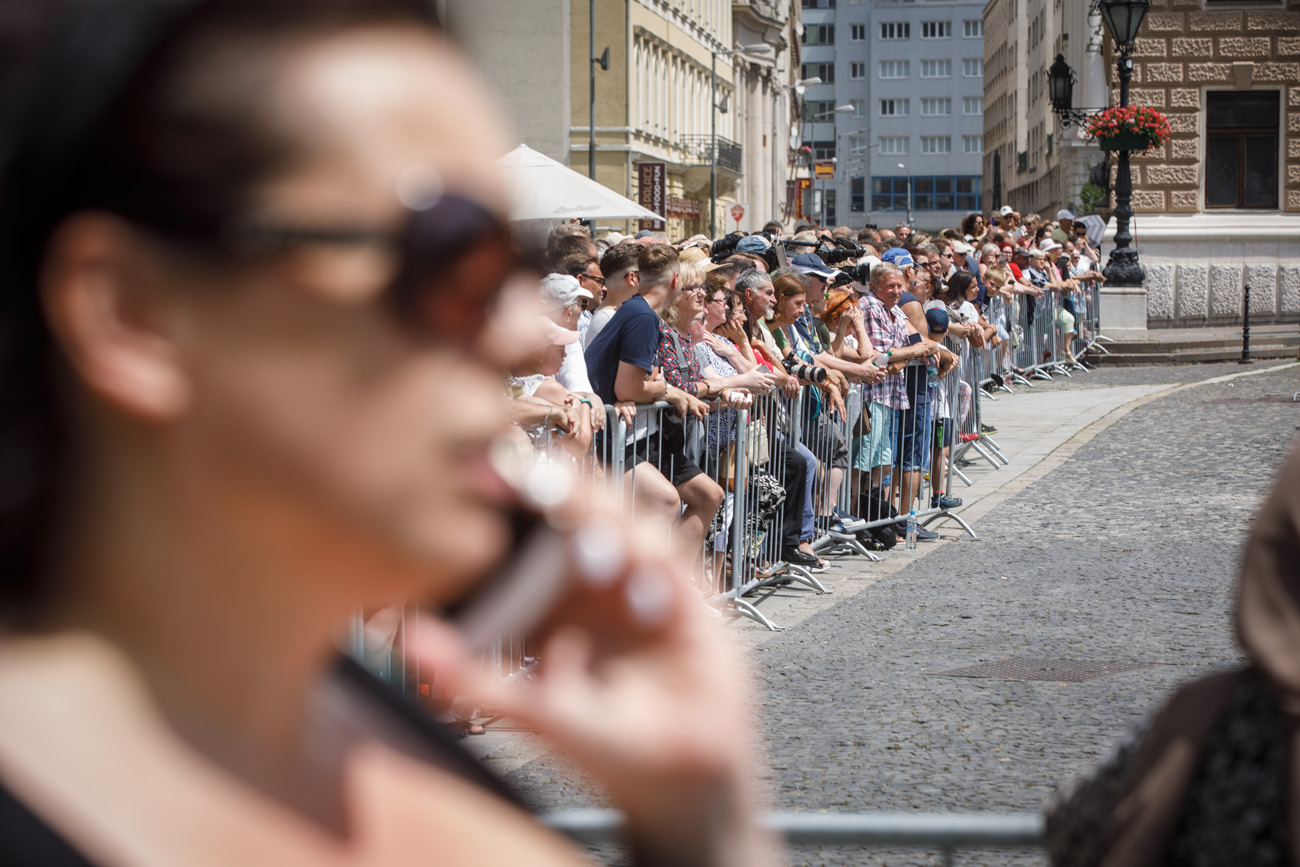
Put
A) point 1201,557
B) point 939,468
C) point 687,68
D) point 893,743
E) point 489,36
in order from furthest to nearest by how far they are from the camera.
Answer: point 687,68, point 939,468, point 1201,557, point 893,743, point 489,36

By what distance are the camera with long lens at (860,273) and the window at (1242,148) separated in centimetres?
2073

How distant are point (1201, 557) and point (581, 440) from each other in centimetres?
515

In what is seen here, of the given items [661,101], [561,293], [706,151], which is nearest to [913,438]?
[561,293]

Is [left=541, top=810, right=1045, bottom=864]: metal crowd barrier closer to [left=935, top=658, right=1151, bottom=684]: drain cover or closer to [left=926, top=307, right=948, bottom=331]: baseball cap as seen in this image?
[left=935, top=658, right=1151, bottom=684]: drain cover

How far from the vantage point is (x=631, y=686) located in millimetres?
859

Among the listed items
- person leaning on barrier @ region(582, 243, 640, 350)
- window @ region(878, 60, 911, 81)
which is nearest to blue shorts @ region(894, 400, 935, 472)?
person leaning on barrier @ region(582, 243, 640, 350)

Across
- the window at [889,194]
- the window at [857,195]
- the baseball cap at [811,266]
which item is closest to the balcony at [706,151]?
the baseball cap at [811,266]

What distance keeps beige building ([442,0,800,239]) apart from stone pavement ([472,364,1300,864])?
87.8 feet

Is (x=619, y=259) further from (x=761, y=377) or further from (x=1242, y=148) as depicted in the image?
Result: (x=1242, y=148)

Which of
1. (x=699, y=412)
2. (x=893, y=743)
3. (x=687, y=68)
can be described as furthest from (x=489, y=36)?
(x=687, y=68)

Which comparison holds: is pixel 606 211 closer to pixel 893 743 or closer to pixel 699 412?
pixel 699 412

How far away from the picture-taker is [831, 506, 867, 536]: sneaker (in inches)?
422

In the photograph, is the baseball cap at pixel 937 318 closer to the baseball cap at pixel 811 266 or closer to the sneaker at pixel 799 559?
the baseball cap at pixel 811 266

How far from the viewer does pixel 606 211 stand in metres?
16.3
